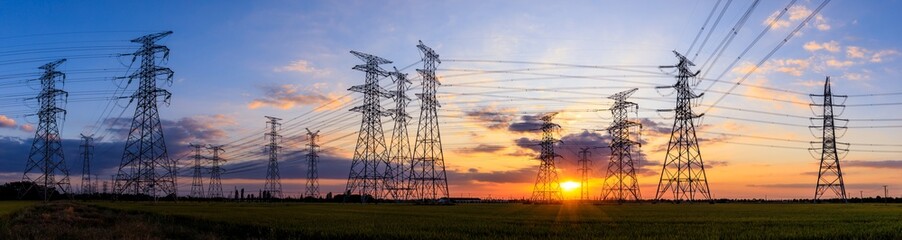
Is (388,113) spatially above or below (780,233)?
above

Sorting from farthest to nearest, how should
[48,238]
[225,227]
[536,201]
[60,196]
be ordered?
[60,196] → [536,201] → [225,227] → [48,238]

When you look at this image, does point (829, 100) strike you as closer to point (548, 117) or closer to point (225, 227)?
point (548, 117)

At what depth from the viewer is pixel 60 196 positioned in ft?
426

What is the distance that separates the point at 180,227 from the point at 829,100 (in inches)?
3439

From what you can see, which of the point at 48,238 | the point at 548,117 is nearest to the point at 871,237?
the point at 48,238

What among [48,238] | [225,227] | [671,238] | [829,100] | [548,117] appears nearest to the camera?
[671,238]

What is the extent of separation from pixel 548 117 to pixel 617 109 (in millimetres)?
11736

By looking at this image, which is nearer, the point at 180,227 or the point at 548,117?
the point at 180,227

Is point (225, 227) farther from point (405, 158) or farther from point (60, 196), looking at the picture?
point (60, 196)

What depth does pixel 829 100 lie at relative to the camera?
295 ft

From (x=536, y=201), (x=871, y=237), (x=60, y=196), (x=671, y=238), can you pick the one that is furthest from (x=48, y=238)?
(x=60, y=196)

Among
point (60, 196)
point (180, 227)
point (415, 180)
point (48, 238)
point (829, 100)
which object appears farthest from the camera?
point (60, 196)

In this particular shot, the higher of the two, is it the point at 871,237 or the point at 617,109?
the point at 617,109

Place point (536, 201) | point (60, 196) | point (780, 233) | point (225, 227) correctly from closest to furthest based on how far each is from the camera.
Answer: point (780, 233)
point (225, 227)
point (536, 201)
point (60, 196)
